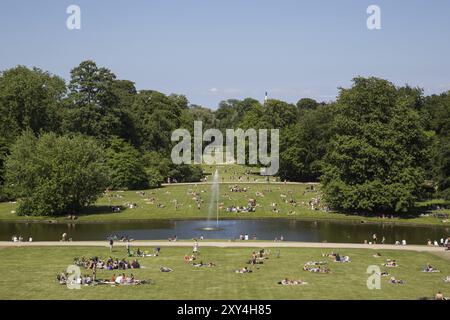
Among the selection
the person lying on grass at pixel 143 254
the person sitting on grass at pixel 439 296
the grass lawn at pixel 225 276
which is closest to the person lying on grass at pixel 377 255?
the grass lawn at pixel 225 276

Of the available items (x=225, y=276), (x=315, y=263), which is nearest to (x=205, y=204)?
(x=315, y=263)

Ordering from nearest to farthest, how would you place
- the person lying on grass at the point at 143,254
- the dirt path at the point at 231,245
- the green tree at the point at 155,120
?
the person lying on grass at the point at 143,254
the dirt path at the point at 231,245
the green tree at the point at 155,120

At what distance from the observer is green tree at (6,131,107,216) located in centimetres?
7269

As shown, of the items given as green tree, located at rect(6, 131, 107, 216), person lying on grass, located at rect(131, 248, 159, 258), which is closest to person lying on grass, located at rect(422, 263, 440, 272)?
person lying on grass, located at rect(131, 248, 159, 258)

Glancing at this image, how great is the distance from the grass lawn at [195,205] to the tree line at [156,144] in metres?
2.31

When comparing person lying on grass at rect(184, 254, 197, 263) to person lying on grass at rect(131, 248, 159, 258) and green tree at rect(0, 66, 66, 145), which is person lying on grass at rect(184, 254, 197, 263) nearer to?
person lying on grass at rect(131, 248, 159, 258)

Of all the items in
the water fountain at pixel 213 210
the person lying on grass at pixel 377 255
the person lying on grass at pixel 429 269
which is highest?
the water fountain at pixel 213 210

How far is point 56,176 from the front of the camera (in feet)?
241

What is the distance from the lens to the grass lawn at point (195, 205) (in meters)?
73.3

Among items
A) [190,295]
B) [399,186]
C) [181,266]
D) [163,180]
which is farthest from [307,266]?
[163,180]

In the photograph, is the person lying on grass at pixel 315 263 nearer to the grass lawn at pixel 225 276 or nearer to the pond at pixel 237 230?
the grass lawn at pixel 225 276

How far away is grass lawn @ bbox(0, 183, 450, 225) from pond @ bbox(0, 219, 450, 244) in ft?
7.58

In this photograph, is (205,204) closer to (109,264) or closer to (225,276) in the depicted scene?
(109,264)
